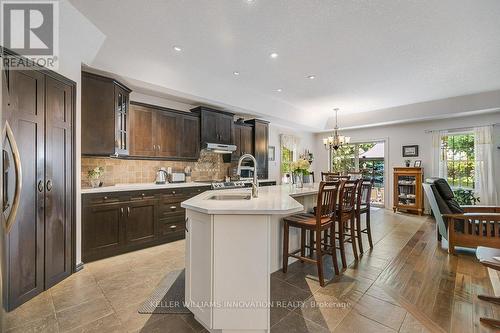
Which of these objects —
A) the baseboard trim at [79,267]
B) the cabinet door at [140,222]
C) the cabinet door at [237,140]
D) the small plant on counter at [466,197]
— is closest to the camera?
the baseboard trim at [79,267]

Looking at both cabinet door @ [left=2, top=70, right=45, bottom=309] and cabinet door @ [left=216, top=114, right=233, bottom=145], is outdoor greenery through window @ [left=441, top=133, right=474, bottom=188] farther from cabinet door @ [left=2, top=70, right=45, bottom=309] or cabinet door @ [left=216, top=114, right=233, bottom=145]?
cabinet door @ [left=2, top=70, right=45, bottom=309]

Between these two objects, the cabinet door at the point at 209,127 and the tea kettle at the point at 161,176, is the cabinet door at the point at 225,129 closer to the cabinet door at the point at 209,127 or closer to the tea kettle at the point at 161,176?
the cabinet door at the point at 209,127

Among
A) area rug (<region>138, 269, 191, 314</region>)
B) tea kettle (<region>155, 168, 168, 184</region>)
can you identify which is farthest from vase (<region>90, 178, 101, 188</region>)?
area rug (<region>138, 269, 191, 314</region>)

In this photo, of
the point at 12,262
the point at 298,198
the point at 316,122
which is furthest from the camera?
the point at 316,122

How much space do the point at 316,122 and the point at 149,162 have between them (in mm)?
4945

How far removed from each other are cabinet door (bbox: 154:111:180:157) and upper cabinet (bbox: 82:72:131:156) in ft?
2.24

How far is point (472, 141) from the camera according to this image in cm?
565

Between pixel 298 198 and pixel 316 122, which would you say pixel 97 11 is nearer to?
pixel 298 198

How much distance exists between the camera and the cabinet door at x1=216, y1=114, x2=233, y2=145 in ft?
15.9

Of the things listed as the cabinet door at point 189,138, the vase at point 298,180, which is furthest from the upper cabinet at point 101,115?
the vase at point 298,180

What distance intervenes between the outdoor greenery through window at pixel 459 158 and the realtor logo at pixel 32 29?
797cm

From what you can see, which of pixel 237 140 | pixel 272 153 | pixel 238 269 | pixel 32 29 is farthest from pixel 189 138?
pixel 238 269

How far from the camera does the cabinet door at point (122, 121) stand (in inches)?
130

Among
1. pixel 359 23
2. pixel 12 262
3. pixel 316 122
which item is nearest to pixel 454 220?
pixel 359 23
